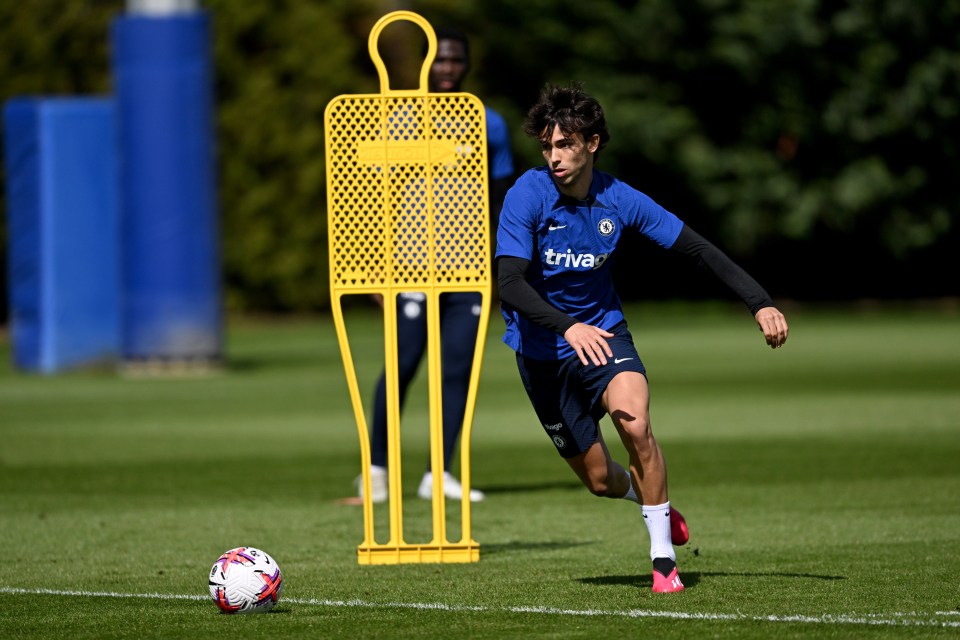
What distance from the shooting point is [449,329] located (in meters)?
10.4

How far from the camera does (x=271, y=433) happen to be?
15.3m

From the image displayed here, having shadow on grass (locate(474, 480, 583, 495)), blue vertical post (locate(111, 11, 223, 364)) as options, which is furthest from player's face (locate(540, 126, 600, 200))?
blue vertical post (locate(111, 11, 223, 364))

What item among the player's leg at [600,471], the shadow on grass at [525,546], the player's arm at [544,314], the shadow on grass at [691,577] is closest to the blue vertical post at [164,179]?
the shadow on grass at [525,546]

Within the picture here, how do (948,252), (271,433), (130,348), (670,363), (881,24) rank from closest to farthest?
(271,433)
(130,348)
(670,363)
(881,24)
(948,252)

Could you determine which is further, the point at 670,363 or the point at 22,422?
the point at 670,363

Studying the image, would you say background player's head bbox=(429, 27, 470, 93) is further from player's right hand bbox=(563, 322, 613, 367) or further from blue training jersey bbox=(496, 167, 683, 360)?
player's right hand bbox=(563, 322, 613, 367)

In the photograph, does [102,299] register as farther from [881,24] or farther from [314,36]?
[881,24]

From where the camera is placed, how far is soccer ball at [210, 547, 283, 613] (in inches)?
258

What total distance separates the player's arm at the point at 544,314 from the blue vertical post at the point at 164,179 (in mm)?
15908

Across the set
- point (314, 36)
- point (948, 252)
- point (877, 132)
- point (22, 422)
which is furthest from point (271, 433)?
point (948, 252)

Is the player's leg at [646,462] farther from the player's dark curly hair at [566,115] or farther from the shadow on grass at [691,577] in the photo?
the player's dark curly hair at [566,115]

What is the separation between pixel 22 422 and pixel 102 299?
7866 mm

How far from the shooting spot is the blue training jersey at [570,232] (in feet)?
23.4

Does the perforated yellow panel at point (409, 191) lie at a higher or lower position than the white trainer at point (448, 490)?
higher
